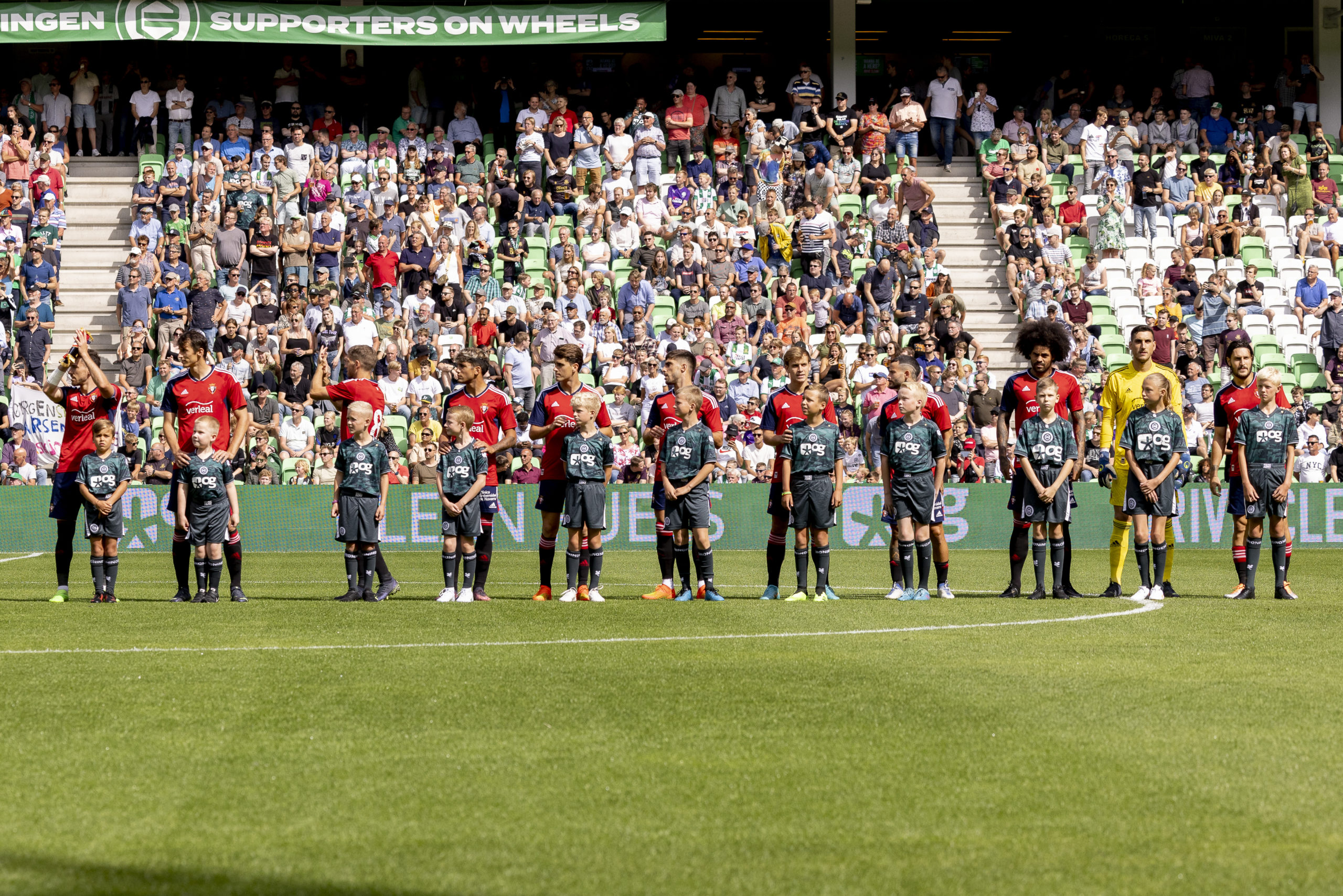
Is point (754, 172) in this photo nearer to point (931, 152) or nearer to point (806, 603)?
point (931, 152)

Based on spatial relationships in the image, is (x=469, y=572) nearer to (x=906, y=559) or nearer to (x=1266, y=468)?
(x=906, y=559)

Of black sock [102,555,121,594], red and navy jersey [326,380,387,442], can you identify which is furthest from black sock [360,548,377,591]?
black sock [102,555,121,594]

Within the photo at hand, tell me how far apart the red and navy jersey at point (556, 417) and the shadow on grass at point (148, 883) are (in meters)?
9.08

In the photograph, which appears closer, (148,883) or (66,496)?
(148,883)

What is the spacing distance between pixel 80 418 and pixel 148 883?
1034 cm

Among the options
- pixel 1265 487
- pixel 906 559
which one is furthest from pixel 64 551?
pixel 1265 487

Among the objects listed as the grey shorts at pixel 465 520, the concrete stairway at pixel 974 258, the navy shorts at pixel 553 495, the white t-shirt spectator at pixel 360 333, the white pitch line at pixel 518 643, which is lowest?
the white pitch line at pixel 518 643

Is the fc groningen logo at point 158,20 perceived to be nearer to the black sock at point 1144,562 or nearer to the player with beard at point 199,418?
the player with beard at point 199,418

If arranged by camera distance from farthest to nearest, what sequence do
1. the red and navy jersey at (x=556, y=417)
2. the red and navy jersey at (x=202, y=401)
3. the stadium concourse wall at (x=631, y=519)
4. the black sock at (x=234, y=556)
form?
the stadium concourse wall at (x=631, y=519) < the red and navy jersey at (x=556, y=417) < the black sock at (x=234, y=556) < the red and navy jersey at (x=202, y=401)

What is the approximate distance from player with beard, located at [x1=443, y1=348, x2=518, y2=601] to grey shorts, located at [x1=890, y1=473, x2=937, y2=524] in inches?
110

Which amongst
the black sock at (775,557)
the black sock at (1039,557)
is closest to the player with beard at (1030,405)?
the black sock at (1039,557)

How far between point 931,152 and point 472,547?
2235 cm

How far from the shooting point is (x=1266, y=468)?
45.8ft

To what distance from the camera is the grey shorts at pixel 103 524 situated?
14.0 meters
